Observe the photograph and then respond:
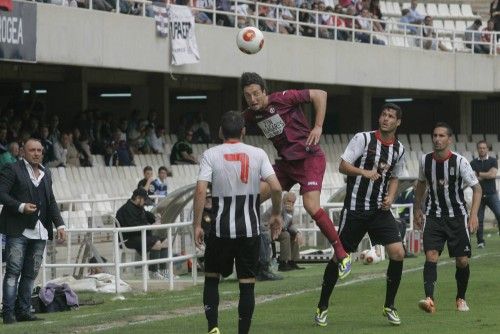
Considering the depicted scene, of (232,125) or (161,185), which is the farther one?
(161,185)

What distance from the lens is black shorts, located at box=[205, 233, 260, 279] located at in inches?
436

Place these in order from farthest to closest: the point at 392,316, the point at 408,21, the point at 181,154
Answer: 1. the point at 408,21
2. the point at 181,154
3. the point at 392,316

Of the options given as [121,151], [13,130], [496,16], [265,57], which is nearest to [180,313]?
[13,130]

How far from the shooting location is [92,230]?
16875mm

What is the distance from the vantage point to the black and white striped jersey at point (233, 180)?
11.0 meters

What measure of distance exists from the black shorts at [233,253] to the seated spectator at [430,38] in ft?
98.5

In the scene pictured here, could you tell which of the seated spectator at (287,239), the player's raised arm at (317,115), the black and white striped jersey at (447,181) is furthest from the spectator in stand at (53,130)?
the player's raised arm at (317,115)

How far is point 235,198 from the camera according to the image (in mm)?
10977

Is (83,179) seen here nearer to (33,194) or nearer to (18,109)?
(18,109)

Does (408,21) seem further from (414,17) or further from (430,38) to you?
(430,38)

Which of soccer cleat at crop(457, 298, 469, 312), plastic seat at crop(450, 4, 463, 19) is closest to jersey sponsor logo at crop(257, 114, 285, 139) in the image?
→ soccer cleat at crop(457, 298, 469, 312)

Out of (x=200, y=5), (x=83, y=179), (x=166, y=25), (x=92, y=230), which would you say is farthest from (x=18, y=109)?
(x=92, y=230)

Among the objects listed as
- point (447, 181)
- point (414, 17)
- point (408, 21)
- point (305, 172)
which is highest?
point (414, 17)

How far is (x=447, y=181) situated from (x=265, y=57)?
2096 cm
